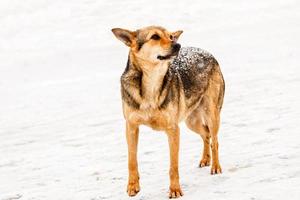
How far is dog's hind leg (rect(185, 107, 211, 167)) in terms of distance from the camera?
802cm

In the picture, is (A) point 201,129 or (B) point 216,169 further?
(A) point 201,129

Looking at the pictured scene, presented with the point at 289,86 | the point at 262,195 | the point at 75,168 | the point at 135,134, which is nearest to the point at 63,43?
the point at 289,86

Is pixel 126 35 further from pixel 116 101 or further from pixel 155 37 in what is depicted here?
pixel 116 101

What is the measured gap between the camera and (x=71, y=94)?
13.9 metres

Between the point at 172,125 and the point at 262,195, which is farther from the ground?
the point at 172,125

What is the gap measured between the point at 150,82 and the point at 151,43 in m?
0.44

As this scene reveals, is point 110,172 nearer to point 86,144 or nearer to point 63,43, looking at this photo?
point 86,144

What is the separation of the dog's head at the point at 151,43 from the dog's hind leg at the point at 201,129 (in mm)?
1571

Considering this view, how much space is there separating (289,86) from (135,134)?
6.21 metres

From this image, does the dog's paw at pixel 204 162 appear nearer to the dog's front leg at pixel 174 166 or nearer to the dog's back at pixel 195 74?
the dog's back at pixel 195 74

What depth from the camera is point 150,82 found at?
6.76 metres

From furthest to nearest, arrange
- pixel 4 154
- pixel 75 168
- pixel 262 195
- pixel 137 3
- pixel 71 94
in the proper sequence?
pixel 137 3, pixel 71 94, pixel 4 154, pixel 75 168, pixel 262 195

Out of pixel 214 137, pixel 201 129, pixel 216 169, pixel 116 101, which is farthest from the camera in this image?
pixel 116 101

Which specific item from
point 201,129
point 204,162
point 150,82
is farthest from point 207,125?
point 150,82
